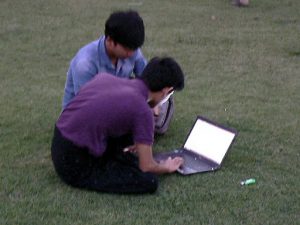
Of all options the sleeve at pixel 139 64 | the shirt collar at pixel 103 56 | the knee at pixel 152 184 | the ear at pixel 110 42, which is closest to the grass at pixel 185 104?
the knee at pixel 152 184

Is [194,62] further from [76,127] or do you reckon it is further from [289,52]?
[76,127]

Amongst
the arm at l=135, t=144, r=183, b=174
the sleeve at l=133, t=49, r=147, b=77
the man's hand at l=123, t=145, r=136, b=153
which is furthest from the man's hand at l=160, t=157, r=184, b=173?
the sleeve at l=133, t=49, r=147, b=77

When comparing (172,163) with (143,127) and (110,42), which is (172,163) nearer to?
(143,127)

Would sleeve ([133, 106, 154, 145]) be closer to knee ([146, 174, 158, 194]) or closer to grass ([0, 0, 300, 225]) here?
knee ([146, 174, 158, 194])

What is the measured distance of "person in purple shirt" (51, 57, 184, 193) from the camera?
3219mm

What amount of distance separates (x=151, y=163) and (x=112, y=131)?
0.84ft

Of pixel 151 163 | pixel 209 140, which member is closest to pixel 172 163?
pixel 151 163

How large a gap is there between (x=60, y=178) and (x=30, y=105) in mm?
1391

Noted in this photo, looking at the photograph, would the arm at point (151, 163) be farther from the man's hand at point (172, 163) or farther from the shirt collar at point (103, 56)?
the shirt collar at point (103, 56)

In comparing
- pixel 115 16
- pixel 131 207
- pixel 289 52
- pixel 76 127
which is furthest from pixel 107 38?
pixel 289 52

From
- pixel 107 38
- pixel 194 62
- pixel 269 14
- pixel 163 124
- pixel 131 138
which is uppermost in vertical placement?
pixel 107 38

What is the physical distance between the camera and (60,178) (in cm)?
347

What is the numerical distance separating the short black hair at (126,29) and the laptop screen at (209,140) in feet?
2.28

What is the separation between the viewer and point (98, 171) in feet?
11.0
